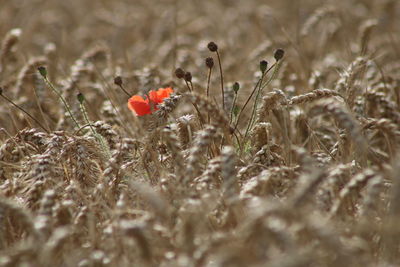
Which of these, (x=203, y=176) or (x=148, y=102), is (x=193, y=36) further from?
(x=203, y=176)

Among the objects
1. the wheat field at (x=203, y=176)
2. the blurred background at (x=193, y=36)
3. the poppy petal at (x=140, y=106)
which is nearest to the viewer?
the wheat field at (x=203, y=176)

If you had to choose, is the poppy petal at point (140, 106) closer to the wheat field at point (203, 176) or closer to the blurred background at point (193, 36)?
the wheat field at point (203, 176)

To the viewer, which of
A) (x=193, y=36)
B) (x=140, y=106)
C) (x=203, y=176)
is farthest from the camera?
(x=193, y=36)

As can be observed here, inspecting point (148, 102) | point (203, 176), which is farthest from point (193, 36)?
point (203, 176)

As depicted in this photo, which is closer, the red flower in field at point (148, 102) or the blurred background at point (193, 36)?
the red flower in field at point (148, 102)

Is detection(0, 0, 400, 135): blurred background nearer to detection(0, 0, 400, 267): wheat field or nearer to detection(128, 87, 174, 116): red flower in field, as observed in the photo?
detection(0, 0, 400, 267): wheat field

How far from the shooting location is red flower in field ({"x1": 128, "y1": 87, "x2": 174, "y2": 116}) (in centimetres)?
263

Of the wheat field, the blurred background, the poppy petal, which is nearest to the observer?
the wheat field

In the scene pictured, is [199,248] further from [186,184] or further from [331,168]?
[331,168]

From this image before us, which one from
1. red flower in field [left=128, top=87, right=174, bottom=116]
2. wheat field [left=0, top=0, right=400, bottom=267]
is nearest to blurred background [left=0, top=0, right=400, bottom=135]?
wheat field [left=0, top=0, right=400, bottom=267]

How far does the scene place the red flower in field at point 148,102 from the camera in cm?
263

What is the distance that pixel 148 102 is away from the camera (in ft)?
8.73

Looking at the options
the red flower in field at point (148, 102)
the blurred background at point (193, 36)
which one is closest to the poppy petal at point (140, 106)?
the red flower in field at point (148, 102)

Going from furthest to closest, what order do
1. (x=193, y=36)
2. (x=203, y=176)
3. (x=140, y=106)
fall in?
(x=193, y=36)
(x=140, y=106)
(x=203, y=176)
